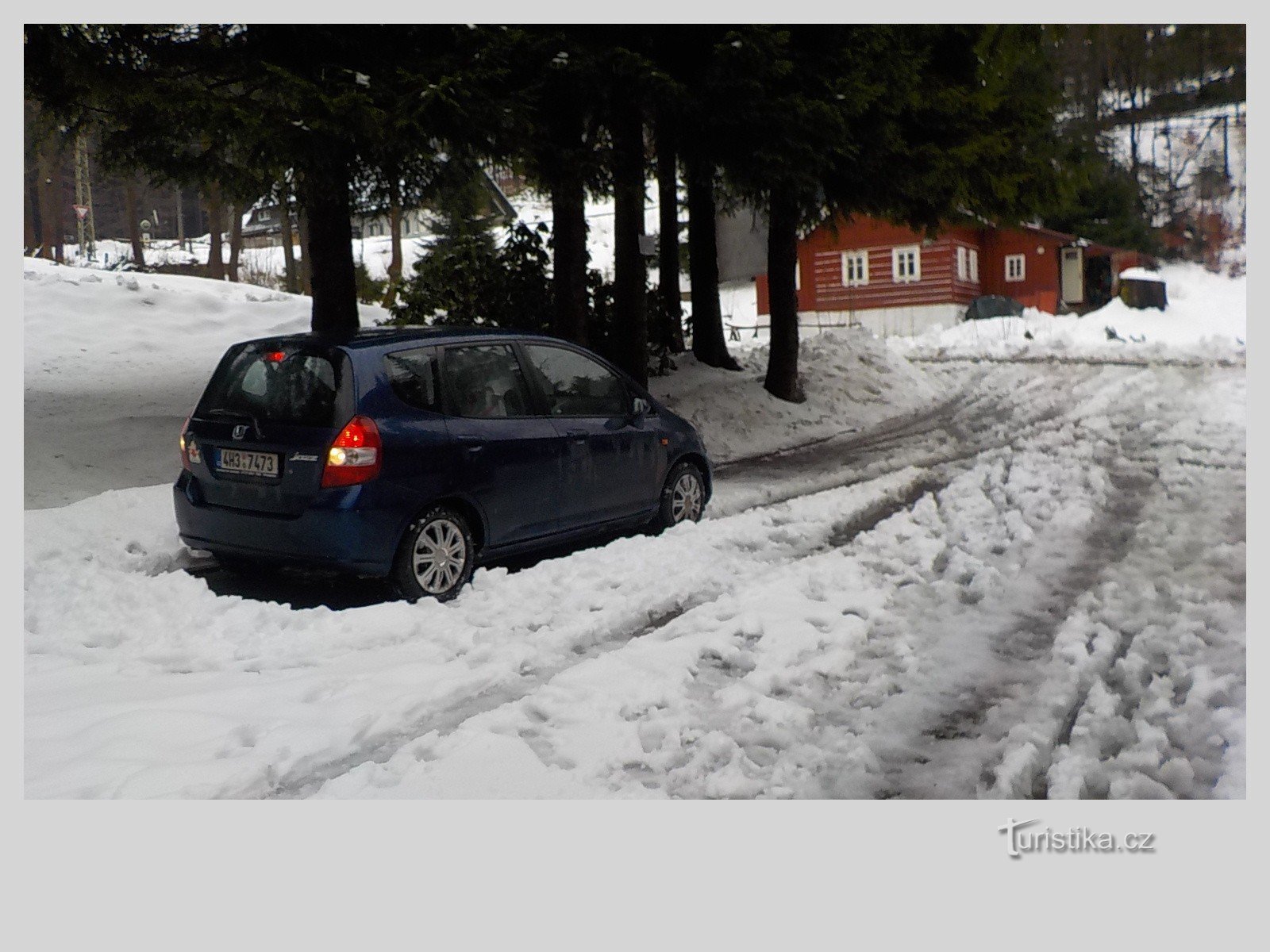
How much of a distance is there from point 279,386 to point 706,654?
286 centimetres

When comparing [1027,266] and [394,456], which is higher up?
[1027,266]

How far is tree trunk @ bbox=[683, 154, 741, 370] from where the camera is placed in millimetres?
18766

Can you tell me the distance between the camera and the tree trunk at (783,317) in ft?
55.3

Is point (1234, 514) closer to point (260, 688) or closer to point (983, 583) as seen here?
point (983, 583)

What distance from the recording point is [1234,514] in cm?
852

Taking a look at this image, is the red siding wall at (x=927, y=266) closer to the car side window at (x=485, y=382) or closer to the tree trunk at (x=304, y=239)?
the car side window at (x=485, y=382)

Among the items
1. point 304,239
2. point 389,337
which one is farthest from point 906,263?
point 389,337

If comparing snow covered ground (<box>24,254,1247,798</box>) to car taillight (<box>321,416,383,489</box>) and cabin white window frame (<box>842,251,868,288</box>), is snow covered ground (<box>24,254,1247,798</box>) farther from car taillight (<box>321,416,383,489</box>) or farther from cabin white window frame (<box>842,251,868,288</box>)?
cabin white window frame (<box>842,251,868,288</box>)

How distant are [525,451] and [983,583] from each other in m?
2.87

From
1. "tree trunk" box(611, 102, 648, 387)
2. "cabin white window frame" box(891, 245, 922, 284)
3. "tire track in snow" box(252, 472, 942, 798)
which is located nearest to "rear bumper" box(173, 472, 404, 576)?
"tire track in snow" box(252, 472, 942, 798)

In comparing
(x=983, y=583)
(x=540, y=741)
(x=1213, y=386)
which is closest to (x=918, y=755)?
(x=540, y=741)

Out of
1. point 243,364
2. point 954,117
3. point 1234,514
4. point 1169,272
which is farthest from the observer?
point 954,117

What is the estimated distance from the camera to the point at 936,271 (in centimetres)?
1772

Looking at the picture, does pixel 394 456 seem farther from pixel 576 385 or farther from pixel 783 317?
pixel 783 317
